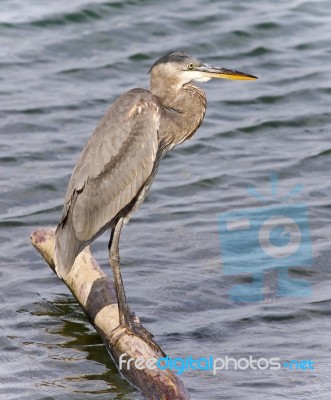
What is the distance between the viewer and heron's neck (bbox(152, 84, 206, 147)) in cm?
749

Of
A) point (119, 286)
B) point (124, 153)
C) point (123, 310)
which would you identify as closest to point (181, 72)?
point (124, 153)

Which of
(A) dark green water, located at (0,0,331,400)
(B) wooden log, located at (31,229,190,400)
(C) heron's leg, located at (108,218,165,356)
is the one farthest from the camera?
(A) dark green water, located at (0,0,331,400)

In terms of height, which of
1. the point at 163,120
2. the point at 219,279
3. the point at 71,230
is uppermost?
the point at 163,120

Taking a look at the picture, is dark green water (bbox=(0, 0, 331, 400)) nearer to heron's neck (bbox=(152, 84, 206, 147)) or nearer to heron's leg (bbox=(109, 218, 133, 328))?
heron's leg (bbox=(109, 218, 133, 328))

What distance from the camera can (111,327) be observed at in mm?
6988

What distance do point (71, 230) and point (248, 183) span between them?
4052 mm

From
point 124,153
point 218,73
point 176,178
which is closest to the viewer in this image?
point 124,153

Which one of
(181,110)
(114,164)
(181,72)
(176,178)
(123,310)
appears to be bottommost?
(176,178)

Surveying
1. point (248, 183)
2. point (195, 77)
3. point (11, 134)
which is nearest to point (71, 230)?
point (195, 77)

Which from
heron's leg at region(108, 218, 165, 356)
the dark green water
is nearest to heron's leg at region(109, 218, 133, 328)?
heron's leg at region(108, 218, 165, 356)

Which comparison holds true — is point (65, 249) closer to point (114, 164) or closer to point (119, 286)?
point (119, 286)

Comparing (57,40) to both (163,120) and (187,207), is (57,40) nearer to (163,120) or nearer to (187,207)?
(187,207)

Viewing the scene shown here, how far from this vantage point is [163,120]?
291 inches

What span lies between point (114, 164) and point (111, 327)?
3.66ft
